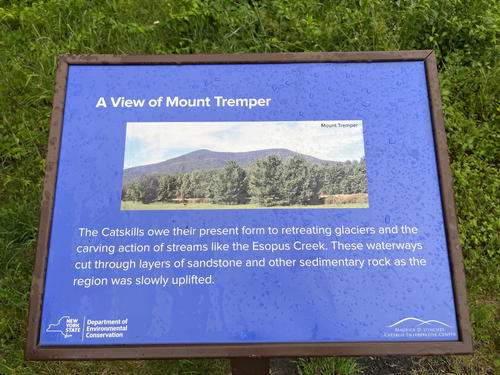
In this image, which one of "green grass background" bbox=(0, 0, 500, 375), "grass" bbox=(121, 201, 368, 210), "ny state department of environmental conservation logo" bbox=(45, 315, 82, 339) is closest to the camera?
"ny state department of environmental conservation logo" bbox=(45, 315, 82, 339)

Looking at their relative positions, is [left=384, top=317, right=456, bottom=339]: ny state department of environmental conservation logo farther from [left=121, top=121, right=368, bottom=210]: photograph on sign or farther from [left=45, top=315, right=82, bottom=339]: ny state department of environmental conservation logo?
[left=45, top=315, right=82, bottom=339]: ny state department of environmental conservation logo

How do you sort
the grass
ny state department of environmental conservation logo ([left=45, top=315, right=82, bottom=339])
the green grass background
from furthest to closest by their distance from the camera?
the green grass background < the grass < ny state department of environmental conservation logo ([left=45, top=315, right=82, bottom=339])

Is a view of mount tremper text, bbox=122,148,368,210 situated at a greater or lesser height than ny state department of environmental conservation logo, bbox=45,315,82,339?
greater

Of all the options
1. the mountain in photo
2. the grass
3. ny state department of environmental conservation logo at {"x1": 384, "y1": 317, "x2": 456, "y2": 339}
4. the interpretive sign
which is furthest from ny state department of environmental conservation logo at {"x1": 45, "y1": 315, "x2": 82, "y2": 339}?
ny state department of environmental conservation logo at {"x1": 384, "y1": 317, "x2": 456, "y2": 339}

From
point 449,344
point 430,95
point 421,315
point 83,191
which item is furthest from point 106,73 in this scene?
point 449,344

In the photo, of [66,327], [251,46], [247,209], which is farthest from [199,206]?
[251,46]

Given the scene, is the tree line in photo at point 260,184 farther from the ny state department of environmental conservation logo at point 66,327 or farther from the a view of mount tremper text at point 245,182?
the ny state department of environmental conservation logo at point 66,327

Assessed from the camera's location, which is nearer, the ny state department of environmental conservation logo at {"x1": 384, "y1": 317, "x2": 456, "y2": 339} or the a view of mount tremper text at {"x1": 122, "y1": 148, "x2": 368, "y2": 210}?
the ny state department of environmental conservation logo at {"x1": 384, "y1": 317, "x2": 456, "y2": 339}

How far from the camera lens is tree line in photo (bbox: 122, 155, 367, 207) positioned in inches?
70.1

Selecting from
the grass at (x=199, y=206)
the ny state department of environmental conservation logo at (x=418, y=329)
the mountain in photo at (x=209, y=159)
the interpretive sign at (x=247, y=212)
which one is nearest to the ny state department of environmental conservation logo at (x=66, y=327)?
the interpretive sign at (x=247, y=212)

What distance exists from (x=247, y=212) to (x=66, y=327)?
865mm

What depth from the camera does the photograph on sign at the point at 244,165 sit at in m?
1.78

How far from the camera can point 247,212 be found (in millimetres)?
1765

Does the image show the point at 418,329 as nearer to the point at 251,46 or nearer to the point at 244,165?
the point at 244,165
